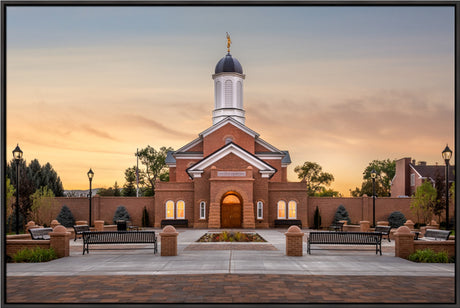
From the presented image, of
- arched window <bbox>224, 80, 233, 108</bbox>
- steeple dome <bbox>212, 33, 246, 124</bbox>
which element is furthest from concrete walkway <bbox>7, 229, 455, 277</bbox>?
arched window <bbox>224, 80, 233, 108</bbox>

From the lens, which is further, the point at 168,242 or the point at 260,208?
the point at 260,208

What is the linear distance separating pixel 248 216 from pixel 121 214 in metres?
12.2

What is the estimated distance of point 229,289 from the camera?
10227 mm

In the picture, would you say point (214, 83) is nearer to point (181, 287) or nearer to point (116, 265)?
point (116, 265)

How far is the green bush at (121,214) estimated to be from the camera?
1624 inches

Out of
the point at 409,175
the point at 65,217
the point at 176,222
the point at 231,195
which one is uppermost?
the point at 409,175

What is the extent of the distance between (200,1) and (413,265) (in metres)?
11.1

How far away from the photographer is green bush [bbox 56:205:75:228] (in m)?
39.5

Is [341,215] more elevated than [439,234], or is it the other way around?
[439,234]

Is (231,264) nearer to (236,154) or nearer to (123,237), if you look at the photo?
(123,237)

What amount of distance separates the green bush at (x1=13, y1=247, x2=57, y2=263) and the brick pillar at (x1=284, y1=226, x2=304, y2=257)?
26.7 feet

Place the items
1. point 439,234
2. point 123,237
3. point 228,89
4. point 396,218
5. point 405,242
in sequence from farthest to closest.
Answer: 1. point 228,89
2. point 396,218
3. point 439,234
4. point 123,237
5. point 405,242

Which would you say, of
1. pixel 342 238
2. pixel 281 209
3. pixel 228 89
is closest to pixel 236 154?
pixel 281 209

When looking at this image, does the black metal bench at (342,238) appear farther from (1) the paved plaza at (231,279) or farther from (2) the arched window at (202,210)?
(2) the arched window at (202,210)
